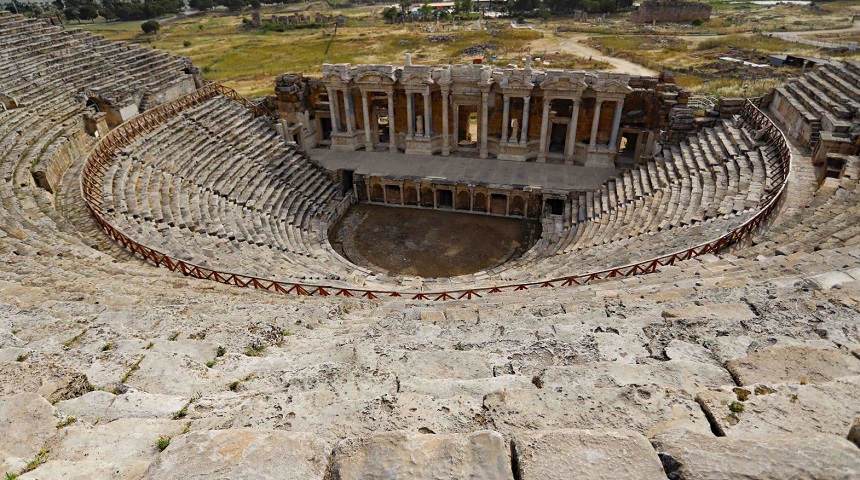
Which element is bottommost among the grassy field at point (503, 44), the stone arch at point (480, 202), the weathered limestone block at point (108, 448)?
the stone arch at point (480, 202)

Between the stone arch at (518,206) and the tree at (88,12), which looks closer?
the stone arch at (518,206)

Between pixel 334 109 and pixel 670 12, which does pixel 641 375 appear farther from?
pixel 670 12

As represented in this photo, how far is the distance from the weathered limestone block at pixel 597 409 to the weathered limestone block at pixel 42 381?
4.58 meters

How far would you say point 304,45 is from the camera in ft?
217

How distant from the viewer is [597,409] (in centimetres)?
469

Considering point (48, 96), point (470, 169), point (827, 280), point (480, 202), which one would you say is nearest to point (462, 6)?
point (470, 169)

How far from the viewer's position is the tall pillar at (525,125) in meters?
25.9

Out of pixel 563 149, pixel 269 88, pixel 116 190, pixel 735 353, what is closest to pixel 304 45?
pixel 269 88

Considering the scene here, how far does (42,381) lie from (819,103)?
25.8 metres

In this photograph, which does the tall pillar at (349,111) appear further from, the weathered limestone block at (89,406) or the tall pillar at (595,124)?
the weathered limestone block at (89,406)

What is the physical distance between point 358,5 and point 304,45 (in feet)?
235

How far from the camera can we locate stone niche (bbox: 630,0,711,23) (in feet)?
268

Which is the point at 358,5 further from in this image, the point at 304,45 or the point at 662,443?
the point at 662,443

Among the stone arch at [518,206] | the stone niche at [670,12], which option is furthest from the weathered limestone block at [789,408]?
the stone niche at [670,12]
